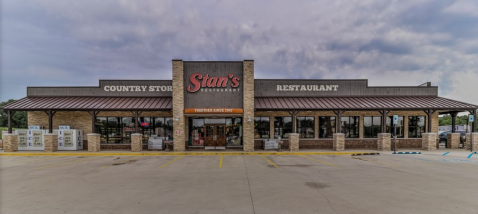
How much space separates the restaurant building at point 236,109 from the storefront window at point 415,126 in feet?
0.31

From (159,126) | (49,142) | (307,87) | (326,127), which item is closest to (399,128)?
(326,127)

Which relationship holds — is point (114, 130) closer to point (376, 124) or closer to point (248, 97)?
point (248, 97)

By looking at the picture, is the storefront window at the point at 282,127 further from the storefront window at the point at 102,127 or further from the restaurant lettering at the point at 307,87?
the storefront window at the point at 102,127

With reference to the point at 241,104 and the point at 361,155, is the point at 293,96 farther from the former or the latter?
the point at 361,155

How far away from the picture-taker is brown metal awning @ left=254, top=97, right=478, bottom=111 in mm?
17656

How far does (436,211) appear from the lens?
220 inches

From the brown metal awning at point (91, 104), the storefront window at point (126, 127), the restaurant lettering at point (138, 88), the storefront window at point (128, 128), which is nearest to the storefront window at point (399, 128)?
the brown metal awning at point (91, 104)

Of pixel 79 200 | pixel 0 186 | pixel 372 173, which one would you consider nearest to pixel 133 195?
pixel 79 200

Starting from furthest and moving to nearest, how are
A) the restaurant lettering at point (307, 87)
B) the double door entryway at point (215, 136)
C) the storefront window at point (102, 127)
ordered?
the restaurant lettering at point (307, 87)
the double door entryway at point (215, 136)
the storefront window at point (102, 127)

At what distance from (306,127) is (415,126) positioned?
10.6 meters

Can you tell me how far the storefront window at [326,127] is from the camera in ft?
63.9

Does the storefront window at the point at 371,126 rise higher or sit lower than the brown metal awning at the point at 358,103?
lower

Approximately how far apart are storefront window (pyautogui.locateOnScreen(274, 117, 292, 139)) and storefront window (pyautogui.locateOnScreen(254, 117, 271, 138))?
749 mm

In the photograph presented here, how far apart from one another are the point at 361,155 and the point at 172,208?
1475cm
